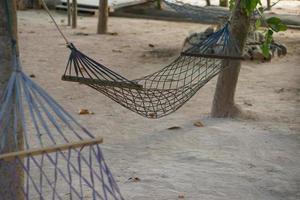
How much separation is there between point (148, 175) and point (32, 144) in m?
0.89

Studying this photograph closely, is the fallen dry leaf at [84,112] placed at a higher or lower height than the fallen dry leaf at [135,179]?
higher

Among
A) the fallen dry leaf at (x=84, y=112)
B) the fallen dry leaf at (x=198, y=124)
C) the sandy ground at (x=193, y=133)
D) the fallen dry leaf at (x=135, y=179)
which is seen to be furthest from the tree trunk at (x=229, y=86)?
the fallen dry leaf at (x=135, y=179)

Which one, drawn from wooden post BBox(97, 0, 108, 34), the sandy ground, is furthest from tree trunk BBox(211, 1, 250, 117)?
wooden post BBox(97, 0, 108, 34)

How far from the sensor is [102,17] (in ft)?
27.3

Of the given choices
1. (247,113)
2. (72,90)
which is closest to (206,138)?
(247,113)

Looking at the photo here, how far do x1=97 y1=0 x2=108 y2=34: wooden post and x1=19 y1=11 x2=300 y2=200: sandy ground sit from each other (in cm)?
78

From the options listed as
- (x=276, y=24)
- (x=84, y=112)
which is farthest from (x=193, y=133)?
(x=276, y=24)

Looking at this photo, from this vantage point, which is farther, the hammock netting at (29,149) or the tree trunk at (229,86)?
the tree trunk at (229,86)

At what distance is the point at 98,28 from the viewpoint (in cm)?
838

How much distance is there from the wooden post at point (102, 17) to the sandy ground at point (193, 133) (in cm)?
78

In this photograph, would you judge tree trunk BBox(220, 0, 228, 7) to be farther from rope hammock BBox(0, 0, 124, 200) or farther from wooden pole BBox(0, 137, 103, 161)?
wooden pole BBox(0, 137, 103, 161)

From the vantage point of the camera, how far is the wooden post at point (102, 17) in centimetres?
825

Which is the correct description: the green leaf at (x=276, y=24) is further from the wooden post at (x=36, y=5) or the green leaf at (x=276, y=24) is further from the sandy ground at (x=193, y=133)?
the wooden post at (x=36, y=5)

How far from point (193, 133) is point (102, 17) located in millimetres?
4465
